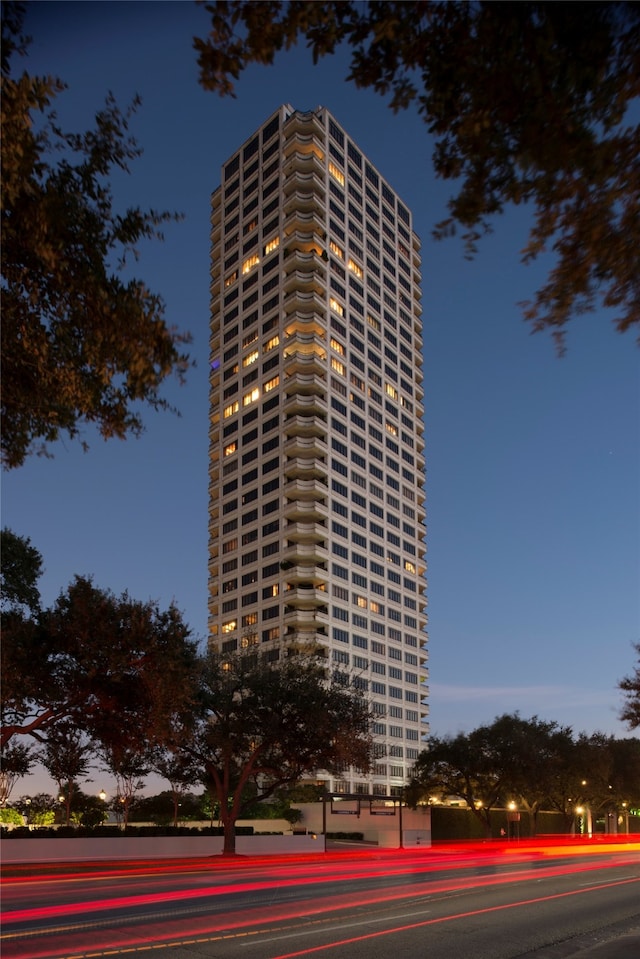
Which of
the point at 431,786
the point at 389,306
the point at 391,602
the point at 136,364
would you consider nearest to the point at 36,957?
the point at 136,364

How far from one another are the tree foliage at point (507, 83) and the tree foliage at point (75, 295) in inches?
105

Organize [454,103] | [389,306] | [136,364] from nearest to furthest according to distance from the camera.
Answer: [454,103], [136,364], [389,306]

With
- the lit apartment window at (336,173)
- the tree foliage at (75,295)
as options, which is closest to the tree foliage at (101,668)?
the tree foliage at (75,295)

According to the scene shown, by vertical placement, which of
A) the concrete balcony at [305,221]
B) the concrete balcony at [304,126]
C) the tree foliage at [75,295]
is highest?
the concrete balcony at [304,126]

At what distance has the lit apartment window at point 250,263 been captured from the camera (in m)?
126

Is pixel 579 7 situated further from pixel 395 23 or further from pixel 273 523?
pixel 273 523

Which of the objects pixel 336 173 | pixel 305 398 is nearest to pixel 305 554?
pixel 305 398

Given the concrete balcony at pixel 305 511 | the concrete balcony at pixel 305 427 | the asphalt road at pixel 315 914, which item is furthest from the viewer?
the concrete balcony at pixel 305 427

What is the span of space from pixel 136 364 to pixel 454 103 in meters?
4.06

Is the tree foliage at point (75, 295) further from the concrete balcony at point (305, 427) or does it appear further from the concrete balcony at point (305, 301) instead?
the concrete balcony at point (305, 301)

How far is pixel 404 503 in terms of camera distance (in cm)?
12688

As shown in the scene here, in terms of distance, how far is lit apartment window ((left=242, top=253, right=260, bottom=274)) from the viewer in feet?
412

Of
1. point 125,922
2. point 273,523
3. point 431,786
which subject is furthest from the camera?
point 273,523

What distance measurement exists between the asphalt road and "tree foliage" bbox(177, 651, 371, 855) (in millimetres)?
9260
